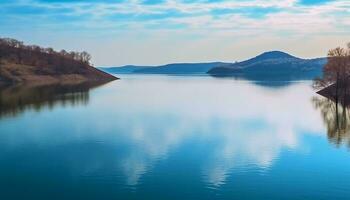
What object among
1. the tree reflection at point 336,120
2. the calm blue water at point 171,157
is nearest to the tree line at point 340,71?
the tree reflection at point 336,120

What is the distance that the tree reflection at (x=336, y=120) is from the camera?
48.9m

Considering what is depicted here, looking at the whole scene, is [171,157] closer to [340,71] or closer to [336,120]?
[336,120]

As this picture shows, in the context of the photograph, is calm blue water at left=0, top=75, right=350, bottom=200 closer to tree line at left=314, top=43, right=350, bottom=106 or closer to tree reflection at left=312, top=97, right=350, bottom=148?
tree reflection at left=312, top=97, right=350, bottom=148

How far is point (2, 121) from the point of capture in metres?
59.2

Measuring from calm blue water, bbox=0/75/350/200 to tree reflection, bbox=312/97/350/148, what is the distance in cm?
32

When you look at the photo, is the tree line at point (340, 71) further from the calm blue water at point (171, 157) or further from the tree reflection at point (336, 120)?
the calm blue water at point (171, 157)

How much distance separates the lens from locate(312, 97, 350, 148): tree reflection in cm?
4886

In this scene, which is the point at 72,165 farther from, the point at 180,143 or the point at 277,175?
the point at 277,175

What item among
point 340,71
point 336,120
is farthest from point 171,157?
point 340,71

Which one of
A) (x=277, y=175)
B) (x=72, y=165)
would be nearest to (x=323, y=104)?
(x=277, y=175)

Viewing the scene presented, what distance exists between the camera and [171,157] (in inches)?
1496

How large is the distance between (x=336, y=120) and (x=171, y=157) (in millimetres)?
36024

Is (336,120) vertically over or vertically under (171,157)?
over

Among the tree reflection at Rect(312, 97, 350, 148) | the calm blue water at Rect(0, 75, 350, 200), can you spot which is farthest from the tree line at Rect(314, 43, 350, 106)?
the calm blue water at Rect(0, 75, 350, 200)
